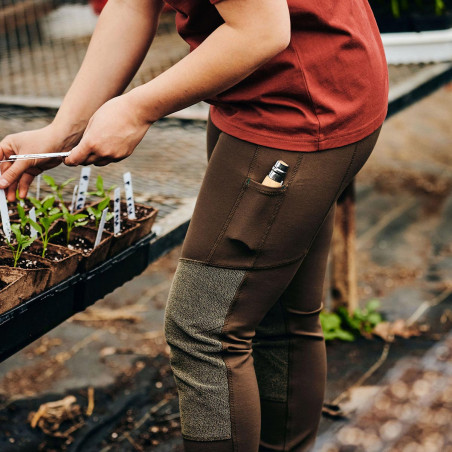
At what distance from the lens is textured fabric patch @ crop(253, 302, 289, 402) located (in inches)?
58.1

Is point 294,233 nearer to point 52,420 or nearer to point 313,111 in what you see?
point 313,111

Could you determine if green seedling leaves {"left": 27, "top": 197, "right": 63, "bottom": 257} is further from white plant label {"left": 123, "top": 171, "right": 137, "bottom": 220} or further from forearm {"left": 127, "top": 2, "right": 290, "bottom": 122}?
forearm {"left": 127, "top": 2, "right": 290, "bottom": 122}

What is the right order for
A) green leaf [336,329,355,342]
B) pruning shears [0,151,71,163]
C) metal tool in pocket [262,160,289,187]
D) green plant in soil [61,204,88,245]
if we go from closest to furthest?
metal tool in pocket [262,160,289,187]
pruning shears [0,151,71,163]
green plant in soil [61,204,88,245]
green leaf [336,329,355,342]

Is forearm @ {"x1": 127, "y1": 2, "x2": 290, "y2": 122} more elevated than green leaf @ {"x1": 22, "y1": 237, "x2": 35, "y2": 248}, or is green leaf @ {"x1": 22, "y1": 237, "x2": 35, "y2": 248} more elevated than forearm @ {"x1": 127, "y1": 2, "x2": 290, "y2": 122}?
forearm @ {"x1": 127, "y1": 2, "x2": 290, "y2": 122}

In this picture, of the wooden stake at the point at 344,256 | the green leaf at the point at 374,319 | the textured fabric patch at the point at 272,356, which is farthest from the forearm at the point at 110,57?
the green leaf at the point at 374,319

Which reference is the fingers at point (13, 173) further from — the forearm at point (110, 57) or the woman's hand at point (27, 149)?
the forearm at point (110, 57)

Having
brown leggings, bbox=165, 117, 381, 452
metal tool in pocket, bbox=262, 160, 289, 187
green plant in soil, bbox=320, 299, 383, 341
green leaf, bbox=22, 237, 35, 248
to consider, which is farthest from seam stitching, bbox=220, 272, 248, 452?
green plant in soil, bbox=320, 299, 383, 341

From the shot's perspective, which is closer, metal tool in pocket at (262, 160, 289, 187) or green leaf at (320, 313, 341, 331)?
metal tool in pocket at (262, 160, 289, 187)

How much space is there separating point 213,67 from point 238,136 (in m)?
0.15

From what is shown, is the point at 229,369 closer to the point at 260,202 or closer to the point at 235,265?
the point at 235,265

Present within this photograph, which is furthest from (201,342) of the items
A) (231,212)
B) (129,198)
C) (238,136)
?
(129,198)

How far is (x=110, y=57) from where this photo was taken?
1.37 metres

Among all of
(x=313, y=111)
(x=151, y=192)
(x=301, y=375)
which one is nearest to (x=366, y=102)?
(x=313, y=111)

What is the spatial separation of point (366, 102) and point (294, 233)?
27 cm
